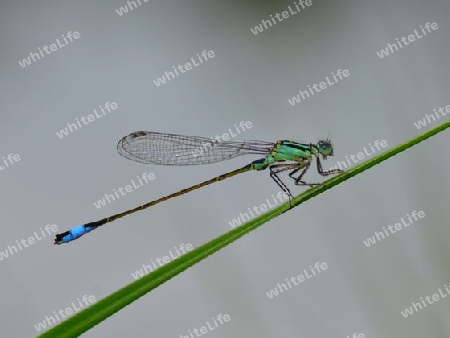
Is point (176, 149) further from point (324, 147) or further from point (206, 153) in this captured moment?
point (324, 147)

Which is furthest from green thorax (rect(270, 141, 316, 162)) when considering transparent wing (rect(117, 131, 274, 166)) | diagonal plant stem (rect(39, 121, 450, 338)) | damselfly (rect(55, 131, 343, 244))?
diagonal plant stem (rect(39, 121, 450, 338))

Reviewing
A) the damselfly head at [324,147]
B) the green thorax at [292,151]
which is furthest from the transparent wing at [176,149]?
the damselfly head at [324,147]

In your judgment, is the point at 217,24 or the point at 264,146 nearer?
the point at 264,146

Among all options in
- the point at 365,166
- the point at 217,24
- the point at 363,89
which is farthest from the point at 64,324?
the point at 217,24

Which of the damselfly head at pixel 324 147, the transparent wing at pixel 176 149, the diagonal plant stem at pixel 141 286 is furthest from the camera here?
the transparent wing at pixel 176 149

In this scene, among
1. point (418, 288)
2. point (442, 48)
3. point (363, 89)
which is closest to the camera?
point (418, 288)

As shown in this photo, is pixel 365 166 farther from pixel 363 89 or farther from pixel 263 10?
pixel 263 10

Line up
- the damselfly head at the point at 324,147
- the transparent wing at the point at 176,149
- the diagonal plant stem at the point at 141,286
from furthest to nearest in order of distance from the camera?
1. the transparent wing at the point at 176,149
2. the damselfly head at the point at 324,147
3. the diagonal plant stem at the point at 141,286

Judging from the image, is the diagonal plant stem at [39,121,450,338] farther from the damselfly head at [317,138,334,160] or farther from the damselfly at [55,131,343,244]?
the damselfly head at [317,138,334,160]

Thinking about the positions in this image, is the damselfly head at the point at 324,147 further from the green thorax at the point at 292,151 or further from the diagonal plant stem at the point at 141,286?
the diagonal plant stem at the point at 141,286
